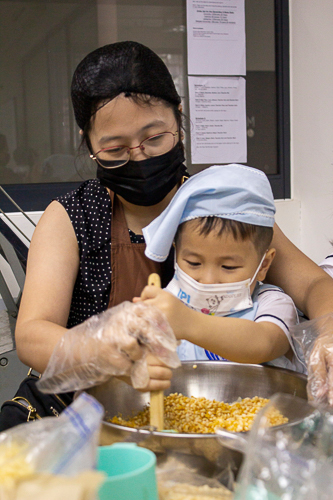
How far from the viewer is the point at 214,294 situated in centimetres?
114

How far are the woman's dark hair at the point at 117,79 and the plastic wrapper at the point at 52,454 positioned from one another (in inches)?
34.3

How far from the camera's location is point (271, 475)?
0.50m

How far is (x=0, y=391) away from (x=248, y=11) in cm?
237

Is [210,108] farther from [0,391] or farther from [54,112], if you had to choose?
[0,391]

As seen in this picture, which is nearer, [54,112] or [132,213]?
[132,213]

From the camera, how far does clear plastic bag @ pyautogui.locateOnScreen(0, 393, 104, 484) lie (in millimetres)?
460

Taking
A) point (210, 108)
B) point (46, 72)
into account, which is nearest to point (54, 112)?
point (46, 72)

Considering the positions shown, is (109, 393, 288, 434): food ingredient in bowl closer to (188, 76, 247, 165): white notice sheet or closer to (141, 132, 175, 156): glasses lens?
(141, 132, 175, 156): glasses lens

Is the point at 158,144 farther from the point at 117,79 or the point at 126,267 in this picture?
the point at 126,267

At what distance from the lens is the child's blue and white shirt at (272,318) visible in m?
1.11

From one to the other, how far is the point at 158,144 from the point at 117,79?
19cm

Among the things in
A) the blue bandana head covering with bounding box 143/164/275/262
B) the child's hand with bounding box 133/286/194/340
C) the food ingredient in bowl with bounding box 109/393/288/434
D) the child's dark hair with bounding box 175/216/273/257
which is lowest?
the food ingredient in bowl with bounding box 109/393/288/434

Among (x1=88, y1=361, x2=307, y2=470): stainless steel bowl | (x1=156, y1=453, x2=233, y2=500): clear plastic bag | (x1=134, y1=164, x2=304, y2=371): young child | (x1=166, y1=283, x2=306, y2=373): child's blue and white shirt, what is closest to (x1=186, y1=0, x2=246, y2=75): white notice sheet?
(x1=134, y1=164, x2=304, y2=371): young child

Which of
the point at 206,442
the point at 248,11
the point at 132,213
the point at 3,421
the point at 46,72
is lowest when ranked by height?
the point at 3,421
